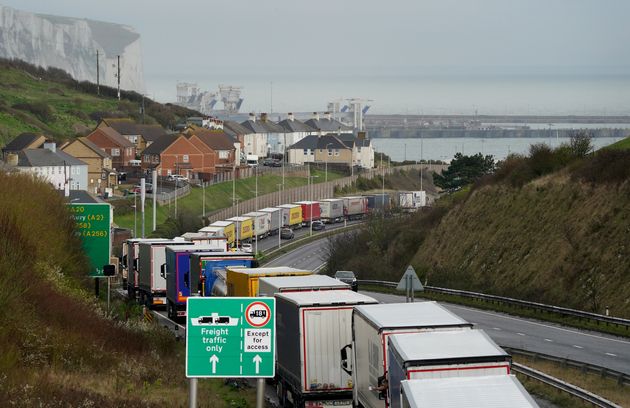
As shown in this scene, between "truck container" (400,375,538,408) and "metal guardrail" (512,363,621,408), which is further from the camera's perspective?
"metal guardrail" (512,363,621,408)

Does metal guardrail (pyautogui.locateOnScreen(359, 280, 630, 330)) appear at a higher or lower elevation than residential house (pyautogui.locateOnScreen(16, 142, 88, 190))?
lower

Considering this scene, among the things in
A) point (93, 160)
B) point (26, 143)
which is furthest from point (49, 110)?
point (26, 143)

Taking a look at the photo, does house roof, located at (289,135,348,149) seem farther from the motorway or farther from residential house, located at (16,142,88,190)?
the motorway

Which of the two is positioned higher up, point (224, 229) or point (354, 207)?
point (224, 229)

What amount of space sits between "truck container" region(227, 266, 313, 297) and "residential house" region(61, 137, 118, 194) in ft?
318

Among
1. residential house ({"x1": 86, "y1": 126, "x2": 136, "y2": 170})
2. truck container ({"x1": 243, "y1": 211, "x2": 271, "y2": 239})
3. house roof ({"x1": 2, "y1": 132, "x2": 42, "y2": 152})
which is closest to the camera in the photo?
truck container ({"x1": 243, "y1": 211, "x2": 271, "y2": 239})

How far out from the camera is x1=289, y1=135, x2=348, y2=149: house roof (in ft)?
628

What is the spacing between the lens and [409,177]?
7564 inches

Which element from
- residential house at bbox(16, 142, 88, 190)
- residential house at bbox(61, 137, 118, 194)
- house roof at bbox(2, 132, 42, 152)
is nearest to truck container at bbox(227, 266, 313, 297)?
residential house at bbox(16, 142, 88, 190)

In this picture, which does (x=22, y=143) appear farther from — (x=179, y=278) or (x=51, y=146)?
(x=179, y=278)

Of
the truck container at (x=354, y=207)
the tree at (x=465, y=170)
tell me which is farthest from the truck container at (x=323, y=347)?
the truck container at (x=354, y=207)

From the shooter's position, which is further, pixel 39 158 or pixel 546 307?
pixel 39 158

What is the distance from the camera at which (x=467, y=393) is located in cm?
1439

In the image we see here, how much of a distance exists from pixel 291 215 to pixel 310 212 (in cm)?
495
